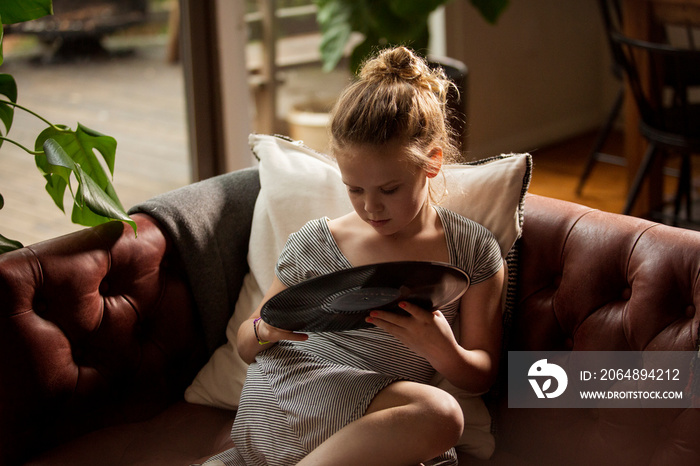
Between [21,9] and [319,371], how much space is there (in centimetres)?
94

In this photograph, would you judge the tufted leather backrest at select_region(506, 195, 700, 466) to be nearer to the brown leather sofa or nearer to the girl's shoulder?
the brown leather sofa

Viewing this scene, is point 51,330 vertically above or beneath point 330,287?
beneath

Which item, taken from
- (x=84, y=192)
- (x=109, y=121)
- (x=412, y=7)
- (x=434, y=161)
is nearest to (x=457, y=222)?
(x=434, y=161)

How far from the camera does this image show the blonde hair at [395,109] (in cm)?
136

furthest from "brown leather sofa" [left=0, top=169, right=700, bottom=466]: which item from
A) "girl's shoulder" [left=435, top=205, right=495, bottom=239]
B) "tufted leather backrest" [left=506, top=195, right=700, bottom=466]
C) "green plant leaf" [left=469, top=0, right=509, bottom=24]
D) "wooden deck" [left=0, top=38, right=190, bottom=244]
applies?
"green plant leaf" [left=469, top=0, right=509, bottom=24]

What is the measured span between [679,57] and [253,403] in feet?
6.32

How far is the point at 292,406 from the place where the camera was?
4.63 feet

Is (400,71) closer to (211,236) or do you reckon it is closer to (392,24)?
(211,236)

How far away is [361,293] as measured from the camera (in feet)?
4.00

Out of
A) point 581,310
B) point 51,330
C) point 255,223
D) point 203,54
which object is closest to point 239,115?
point 203,54

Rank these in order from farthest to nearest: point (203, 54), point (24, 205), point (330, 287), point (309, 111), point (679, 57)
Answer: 1. point (309, 111)
2. point (203, 54)
3. point (24, 205)
4. point (679, 57)
5. point (330, 287)

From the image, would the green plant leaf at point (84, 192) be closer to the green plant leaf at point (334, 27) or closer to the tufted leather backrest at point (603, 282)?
the tufted leather backrest at point (603, 282)

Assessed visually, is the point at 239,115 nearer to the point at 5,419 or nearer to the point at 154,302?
the point at 154,302

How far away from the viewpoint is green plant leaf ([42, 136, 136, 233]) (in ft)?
4.68
